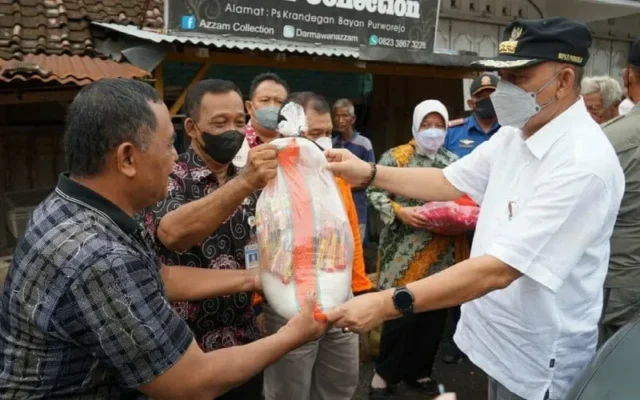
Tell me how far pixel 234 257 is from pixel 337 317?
0.70 meters

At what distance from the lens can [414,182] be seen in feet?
9.02

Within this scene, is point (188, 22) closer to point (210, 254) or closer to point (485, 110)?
point (485, 110)

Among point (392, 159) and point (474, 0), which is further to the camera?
point (474, 0)

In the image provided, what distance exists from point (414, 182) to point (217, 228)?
0.99 metres

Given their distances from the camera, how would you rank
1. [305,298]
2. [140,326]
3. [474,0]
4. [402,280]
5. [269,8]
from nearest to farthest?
[140,326], [305,298], [402,280], [269,8], [474,0]

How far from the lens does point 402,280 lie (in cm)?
400

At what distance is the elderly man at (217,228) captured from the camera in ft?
7.55

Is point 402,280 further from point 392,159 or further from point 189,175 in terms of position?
point 189,175

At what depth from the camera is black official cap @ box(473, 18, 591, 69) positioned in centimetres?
199

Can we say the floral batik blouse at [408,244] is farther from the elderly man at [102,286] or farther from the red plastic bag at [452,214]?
the elderly man at [102,286]

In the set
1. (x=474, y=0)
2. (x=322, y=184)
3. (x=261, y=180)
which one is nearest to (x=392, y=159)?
(x=322, y=184)

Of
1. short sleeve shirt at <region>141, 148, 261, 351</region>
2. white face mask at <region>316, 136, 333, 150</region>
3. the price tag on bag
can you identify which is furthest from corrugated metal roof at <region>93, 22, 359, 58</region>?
the price tag on bag

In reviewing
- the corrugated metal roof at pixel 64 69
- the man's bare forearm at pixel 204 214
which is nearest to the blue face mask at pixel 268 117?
the man's bare forearm at pixel 204 214

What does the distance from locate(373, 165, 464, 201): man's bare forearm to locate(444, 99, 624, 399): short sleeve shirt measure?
1.32 ft
